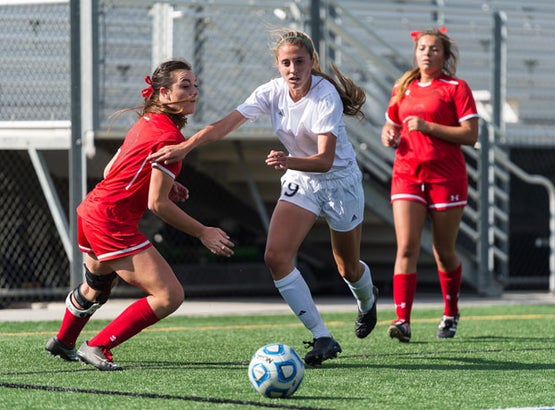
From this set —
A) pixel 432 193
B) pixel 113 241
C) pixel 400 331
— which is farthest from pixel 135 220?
pixel 432 193

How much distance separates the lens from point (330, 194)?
622cm

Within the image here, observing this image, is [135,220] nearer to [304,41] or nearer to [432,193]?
[304,41]

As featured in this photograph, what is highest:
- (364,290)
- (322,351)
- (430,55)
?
(430,55)

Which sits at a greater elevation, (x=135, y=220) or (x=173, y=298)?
(x=135, y=220)

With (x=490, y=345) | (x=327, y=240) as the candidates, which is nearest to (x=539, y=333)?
(x=490, y=345)

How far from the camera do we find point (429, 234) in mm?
11680

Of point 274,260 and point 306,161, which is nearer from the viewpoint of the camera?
point 306,161

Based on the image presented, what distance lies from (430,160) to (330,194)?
1342 millimetres

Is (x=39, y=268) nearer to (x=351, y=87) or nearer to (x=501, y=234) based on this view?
(x=501, y=234)

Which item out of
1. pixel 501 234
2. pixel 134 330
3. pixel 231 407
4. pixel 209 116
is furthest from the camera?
pixel 501 234

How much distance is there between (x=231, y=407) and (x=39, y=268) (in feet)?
24.3

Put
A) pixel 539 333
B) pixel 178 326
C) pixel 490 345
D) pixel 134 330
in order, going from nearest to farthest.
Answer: pixel 134 330 < pixel 490 345 < pixel 539 333 < pixel 178 326

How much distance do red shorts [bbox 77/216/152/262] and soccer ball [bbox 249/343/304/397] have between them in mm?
1035

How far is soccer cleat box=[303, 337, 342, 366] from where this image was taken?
590 cm
